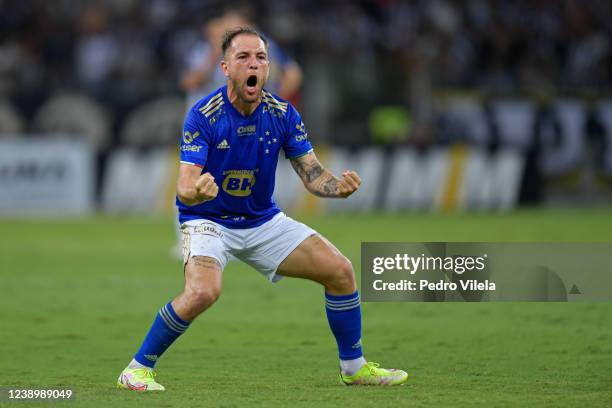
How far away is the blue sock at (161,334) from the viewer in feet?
23.3

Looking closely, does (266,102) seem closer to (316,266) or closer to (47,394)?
(316,266)

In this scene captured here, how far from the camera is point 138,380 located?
7.09 meters

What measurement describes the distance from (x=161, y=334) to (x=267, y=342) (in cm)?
239

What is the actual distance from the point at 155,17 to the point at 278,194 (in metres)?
6.03

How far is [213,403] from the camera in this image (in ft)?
21.8

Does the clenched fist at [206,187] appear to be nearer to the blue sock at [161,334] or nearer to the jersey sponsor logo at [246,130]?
the jersey sponsor logo at [246,130]

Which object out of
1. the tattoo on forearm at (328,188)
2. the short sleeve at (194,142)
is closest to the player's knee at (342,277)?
the tattoo on forearm at (328,188)

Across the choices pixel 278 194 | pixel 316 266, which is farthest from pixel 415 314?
pixel 278 194

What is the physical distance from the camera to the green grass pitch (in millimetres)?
7016

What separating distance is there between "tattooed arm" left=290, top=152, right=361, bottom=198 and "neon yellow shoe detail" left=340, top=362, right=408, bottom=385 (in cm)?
108

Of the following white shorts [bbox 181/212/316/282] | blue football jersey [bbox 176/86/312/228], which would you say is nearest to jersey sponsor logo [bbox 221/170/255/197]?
blue football jersey [bbox 176/86/312/228]

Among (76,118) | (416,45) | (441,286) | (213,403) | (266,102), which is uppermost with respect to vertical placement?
(416,45)

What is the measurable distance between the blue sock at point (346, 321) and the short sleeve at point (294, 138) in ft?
3.01

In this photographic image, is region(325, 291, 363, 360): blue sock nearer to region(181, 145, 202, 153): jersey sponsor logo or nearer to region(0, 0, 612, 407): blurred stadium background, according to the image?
region(181, 145, 202, 153): jersey sponsor logo
